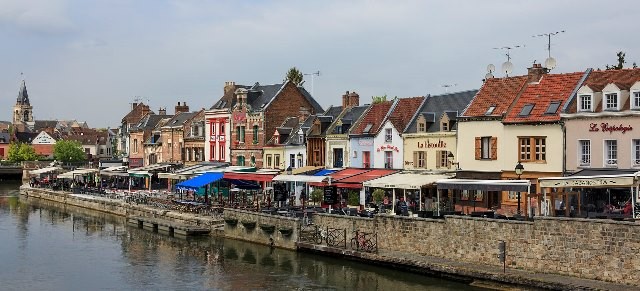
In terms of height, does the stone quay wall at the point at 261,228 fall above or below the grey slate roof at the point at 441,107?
below

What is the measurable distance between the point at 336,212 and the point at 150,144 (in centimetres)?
5257

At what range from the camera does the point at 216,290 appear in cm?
3312

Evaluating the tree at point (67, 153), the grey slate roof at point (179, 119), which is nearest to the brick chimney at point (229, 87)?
the grey slate roof at point (179, 119)

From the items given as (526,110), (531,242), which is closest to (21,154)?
(526,110)

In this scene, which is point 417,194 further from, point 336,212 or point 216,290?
point 216,290

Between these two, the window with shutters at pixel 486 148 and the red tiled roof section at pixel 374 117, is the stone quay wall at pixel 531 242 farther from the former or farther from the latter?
the red tiled roof section at pixel 374 117

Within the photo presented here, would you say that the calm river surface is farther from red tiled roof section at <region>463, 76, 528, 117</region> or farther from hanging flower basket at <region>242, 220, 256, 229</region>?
red tiled roof section at <region>463, 76, 528, 117</region>

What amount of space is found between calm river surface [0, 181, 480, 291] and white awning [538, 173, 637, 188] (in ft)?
18.9

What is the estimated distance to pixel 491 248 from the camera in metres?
33.1

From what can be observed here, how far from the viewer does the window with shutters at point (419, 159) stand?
48763 millimetres

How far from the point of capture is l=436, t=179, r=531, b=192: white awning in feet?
114

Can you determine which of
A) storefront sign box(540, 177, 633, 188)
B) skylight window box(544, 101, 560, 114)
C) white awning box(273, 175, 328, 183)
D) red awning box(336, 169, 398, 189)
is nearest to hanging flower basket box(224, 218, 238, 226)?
white awning box(273, 175, 328, 183)

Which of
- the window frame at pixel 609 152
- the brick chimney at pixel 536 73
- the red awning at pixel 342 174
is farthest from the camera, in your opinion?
the red awning at pixel 342 174

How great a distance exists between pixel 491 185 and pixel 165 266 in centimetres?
1646
